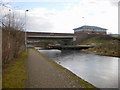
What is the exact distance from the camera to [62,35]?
225 feet

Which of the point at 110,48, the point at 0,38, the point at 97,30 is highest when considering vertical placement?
the point at 97,30

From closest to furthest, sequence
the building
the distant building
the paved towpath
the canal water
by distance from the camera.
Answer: the paved towpath < the canal water < the building < the distant building

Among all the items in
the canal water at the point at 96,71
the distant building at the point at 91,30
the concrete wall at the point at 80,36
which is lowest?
the canal water at the point at 96,71

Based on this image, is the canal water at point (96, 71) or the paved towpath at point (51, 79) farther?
the canal water at point (96, 71)

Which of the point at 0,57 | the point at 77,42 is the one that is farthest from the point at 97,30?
the point at 0,57

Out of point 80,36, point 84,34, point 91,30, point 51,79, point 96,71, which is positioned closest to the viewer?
point 51,79

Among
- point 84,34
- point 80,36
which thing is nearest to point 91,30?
point 84,34

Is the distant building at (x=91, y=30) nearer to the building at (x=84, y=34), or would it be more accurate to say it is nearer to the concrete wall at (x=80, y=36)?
the building at (x=84, y=34)

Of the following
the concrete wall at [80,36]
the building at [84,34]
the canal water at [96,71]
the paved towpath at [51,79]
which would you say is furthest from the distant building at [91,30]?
the paved towpath at [51,79]

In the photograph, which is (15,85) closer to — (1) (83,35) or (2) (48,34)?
(2) (48,34)

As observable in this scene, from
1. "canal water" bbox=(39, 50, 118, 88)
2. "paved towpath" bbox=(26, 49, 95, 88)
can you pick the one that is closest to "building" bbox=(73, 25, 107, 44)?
"canal water" bbox=(39, 50, 118, 88)

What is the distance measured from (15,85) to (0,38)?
435cm

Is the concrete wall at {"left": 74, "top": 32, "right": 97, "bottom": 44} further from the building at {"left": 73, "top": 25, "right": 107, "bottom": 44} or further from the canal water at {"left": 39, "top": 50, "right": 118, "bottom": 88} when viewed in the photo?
the canal water at {"left": 39, "top": 50, "right": 118, "bottom": 88}

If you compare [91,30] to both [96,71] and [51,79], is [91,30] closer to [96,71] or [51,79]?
[96,71]
